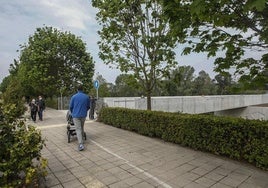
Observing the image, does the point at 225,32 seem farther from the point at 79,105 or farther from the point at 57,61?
the point at 57,61

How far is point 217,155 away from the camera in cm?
579

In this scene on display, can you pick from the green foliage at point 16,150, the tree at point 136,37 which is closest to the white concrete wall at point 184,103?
the tree at point 136,37

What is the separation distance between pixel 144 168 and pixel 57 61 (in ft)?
74.0

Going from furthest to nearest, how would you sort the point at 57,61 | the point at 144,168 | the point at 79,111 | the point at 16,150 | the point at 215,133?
the point at 57,61 < the point at 79,111 < the point at 215,133 < the point at 144,168 < the point at 16,150

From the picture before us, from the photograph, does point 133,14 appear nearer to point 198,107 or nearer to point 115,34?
point 115,34

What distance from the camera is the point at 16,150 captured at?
3.55 metres

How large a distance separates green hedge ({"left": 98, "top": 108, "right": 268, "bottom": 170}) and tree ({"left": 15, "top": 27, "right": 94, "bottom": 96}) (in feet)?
60.0

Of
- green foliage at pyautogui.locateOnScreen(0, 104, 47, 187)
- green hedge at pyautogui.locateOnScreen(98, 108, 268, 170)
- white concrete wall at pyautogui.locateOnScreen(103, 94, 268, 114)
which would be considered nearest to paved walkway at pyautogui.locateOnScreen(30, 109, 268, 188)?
green hedge at pyautogui.locateOnScreen(98, 108, 268, 170)

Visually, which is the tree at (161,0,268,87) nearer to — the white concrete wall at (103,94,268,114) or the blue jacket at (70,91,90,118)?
the blue jacket at (70,91,90,118)

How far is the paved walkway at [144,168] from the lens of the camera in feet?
13.6

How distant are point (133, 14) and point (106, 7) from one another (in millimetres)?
1133

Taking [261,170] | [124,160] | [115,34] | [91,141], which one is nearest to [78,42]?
[115,34]

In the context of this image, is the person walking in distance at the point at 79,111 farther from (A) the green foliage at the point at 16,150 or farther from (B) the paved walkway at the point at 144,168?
(A) the green foliage at the point at 16,150

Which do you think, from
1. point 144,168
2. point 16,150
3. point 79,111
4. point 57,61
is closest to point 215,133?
point 144,168
